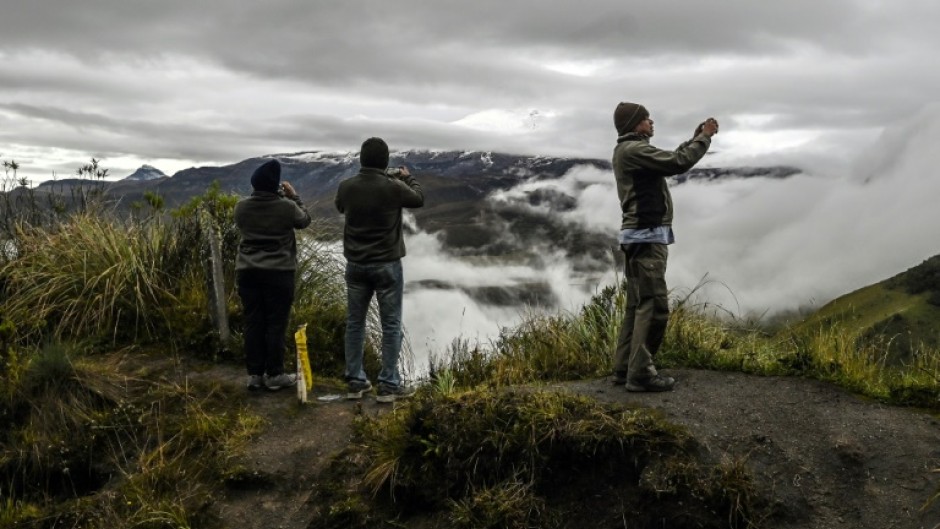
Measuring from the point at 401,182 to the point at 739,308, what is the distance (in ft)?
13.4

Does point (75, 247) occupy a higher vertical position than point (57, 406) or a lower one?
higher

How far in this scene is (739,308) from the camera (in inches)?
361

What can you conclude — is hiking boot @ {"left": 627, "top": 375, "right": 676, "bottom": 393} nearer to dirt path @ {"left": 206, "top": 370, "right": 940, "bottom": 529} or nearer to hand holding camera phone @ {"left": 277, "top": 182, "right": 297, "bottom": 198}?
dirt path @ {"left": 206, "top": 370, "right": 940, "bottom": 529}

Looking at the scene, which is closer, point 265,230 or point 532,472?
point 532,472

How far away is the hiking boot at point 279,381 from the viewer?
8.20m

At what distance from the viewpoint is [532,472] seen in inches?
227

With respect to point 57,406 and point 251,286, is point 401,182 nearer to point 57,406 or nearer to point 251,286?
point 251,286

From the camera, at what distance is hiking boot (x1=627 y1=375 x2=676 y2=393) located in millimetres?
6934

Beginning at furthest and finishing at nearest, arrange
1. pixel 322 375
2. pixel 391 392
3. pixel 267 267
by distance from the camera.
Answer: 1. pixel 322 375
2. pixel 391 392
3. pixel 267 267

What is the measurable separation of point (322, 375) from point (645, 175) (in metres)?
4.35

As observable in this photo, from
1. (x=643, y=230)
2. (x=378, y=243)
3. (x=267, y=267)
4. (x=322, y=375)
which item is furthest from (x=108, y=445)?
(x=643, y=230)

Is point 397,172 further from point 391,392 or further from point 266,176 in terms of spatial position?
point 391,392

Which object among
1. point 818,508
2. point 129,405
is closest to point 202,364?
point 129,405

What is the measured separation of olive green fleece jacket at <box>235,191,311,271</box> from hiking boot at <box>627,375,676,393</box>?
347cm
